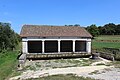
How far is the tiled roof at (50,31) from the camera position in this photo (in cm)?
3250

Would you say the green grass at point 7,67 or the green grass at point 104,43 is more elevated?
the green grass at point 104,43

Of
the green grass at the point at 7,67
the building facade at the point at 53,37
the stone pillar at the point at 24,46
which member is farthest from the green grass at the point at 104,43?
the green grass at the point at 7,67

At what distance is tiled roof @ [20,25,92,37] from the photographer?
1280 inches

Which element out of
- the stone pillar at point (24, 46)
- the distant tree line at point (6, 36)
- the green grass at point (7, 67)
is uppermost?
the distant tree line at point (6, 36)

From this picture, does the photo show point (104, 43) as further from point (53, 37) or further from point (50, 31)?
point (53, 37)

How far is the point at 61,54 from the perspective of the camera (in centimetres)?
3102

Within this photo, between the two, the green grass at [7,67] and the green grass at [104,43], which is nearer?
the green grass at [7,67]

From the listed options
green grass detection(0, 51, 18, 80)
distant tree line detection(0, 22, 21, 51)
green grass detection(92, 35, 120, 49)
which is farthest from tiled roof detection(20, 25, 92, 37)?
green grass detection(92, 35, 120, 49)

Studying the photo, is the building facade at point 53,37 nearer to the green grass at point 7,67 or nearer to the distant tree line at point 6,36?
the green grass at point 7,67

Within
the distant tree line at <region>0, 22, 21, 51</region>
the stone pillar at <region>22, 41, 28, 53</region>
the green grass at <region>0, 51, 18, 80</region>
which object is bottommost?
the green grass at <region>0, 51, 18, 80</region>

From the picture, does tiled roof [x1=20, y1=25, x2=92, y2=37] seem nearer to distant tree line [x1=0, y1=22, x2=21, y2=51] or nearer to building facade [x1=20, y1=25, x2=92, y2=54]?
building facade [x1=20, y1=25, x2=92, y2=54]

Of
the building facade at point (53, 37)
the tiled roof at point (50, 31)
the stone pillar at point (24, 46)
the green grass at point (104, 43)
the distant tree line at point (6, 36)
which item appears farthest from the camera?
the green grass at point (104, 43)

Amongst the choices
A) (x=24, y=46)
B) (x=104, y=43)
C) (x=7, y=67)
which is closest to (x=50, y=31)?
(x=24, y=46)

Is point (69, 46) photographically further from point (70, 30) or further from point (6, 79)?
point (6, 79)
